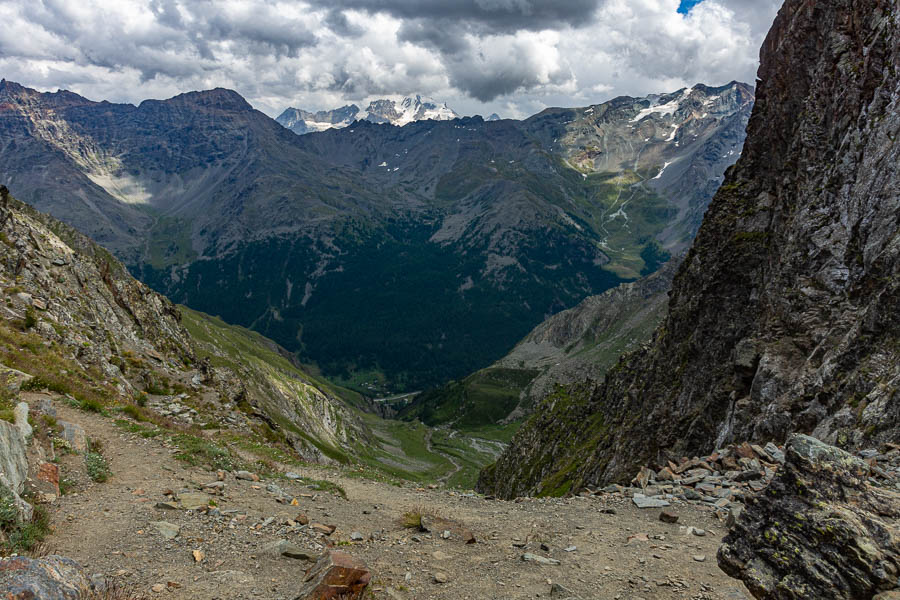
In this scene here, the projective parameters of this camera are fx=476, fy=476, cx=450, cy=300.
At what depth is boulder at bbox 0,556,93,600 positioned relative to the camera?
7984 mm

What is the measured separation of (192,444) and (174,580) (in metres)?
13.0

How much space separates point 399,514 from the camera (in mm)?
20031

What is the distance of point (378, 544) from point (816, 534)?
11.9 meters

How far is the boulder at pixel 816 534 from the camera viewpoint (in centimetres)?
952

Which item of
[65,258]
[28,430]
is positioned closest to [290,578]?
[28,430]

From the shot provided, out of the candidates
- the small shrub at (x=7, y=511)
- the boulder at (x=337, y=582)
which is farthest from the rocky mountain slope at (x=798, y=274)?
the small shrub at (x=7, y=511)

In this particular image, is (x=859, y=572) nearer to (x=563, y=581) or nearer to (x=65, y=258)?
(x=563, y=581)

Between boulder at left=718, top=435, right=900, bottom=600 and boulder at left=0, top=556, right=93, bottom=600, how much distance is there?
540 inches

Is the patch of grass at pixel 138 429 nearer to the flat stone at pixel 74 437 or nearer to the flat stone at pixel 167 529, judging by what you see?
the flat stone at pixel 74 437

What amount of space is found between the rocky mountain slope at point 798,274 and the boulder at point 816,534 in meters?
12.3

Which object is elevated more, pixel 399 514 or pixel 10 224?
pixel 10 224

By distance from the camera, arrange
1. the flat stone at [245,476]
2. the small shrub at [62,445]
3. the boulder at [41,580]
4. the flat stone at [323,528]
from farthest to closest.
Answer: the flat stone at [245,476] → the small shrub at [62,445] → the flat stone at [323,528] → the boulder at [41,580]

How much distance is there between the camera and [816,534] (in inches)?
403

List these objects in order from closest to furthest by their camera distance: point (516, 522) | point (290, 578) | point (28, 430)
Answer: point (290, 578), point (28, 430), point (516, 522)
